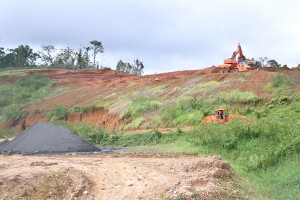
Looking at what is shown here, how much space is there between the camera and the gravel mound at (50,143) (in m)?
18.3

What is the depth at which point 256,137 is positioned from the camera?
14.0 metres

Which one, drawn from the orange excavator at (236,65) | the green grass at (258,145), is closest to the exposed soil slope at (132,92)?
the orange excavator at (236,65)

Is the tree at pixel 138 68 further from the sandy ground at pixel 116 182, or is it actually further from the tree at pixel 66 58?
the sandy ground at pixel 116 182

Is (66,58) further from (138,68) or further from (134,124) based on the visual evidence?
(134,124)

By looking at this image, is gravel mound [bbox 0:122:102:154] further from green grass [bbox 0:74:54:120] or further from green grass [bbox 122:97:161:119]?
green grass [bbox 0:74:54:120]

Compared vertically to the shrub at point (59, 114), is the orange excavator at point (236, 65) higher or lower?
higher

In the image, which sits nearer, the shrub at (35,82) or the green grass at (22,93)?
the green grass at (22,93)

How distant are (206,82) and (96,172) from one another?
65.0ft

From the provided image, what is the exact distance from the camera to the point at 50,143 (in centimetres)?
1848

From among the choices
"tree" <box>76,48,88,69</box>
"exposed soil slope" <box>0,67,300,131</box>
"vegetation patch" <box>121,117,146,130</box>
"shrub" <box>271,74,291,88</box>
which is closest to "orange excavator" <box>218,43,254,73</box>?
"exposed soil slope" <box>0,67,300,131</box>

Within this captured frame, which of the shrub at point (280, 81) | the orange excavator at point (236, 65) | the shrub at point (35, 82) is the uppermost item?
the orange excavator at point (236, 65)

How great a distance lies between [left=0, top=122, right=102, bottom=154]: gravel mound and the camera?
18.3m

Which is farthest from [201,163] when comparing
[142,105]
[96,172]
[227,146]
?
[142,105]

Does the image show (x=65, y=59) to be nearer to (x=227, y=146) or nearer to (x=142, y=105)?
(x=142, y=105)
